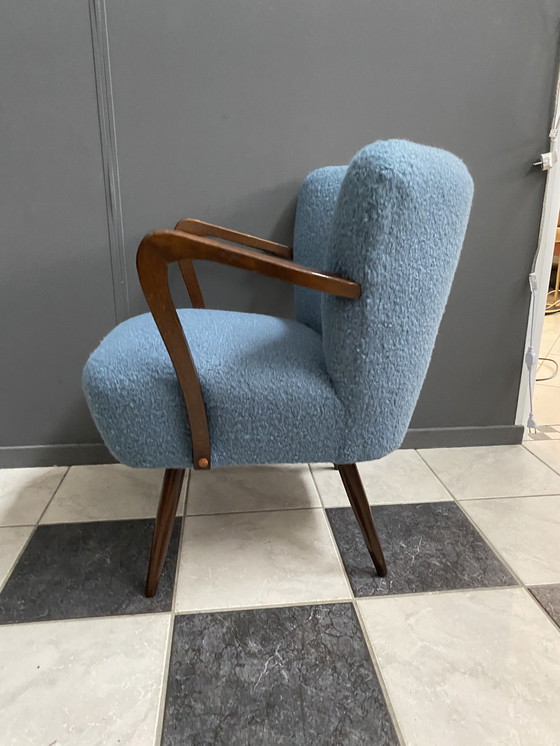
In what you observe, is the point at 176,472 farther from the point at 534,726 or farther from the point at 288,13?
the point at 288,13

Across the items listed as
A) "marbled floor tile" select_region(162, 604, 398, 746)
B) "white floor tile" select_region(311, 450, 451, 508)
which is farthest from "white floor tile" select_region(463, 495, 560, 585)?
"marbled floor tile" select_region(162, 604, 398, 746)

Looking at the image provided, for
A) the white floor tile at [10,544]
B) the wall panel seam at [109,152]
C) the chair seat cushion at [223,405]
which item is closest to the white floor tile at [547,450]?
the chair seat cushion at [223,405]

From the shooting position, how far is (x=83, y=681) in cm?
72

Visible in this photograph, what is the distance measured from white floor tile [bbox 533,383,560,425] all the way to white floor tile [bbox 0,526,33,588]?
1.59m

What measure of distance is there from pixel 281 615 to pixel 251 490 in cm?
41

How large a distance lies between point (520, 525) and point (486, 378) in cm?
48

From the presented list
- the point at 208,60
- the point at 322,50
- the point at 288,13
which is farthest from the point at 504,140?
the point at 208,60

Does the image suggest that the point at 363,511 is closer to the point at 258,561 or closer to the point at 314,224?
the point at 258,561

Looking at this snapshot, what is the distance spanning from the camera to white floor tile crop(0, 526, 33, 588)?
957 mm

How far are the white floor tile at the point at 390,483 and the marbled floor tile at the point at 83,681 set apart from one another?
0.53m

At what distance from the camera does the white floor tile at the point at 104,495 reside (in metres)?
1.14

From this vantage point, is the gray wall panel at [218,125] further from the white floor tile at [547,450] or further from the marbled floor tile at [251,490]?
the white floor tile at [547,450]

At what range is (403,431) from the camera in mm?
827

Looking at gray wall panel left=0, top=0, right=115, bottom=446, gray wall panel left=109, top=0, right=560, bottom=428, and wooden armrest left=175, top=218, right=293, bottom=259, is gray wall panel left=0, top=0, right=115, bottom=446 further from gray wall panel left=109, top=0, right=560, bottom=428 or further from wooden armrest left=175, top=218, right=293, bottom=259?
wooden armrest left=175, top=218, right=293, bottom=259
